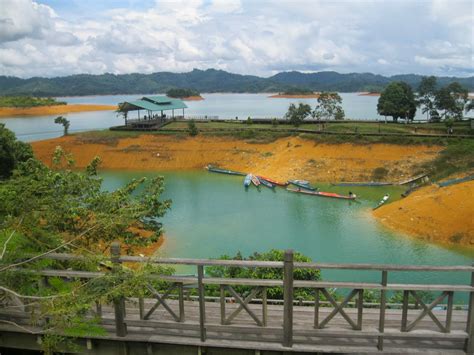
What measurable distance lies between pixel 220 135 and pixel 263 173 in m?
13.1

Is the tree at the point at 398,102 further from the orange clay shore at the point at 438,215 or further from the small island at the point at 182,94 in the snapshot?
the small island at the point at 182,94

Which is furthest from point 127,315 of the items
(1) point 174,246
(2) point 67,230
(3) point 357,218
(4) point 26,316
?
(3) point 357,218

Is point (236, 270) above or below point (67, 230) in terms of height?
below

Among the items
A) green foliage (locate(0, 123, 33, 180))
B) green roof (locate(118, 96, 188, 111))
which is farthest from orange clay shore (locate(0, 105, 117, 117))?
green foliage (locate(0, 123, 33, 180))

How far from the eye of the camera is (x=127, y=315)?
8.79 m

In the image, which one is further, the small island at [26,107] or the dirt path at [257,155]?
the small island at [26,107]

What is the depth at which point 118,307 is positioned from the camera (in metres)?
8.10

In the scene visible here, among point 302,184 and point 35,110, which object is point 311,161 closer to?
point 302,184

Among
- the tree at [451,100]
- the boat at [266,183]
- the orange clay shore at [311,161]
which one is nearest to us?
the orange clay shore at [311,161]

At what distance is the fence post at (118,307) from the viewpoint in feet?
25.8

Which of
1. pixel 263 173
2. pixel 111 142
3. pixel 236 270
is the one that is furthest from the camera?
pixel 111 142

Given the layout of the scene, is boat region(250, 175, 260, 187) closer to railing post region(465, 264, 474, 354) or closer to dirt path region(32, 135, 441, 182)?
dirt path region(32, 135, 441, 182)

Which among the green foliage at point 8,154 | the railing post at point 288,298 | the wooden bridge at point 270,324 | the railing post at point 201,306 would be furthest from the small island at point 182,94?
the railing post at point 288,298

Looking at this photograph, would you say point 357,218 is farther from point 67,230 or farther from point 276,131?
point 276,131
